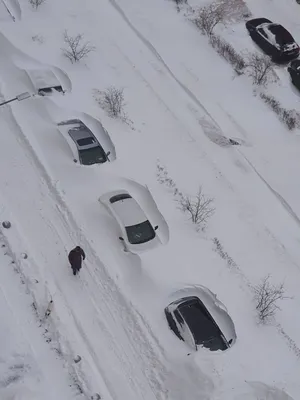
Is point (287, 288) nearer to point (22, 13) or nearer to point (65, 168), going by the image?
point (65, 168)

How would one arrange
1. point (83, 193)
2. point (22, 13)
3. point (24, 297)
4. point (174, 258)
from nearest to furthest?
point (24, 297) → point (174, 258) → point (83, 193) → point (22, 13)

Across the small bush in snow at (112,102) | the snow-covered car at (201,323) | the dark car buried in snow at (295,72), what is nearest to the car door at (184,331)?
the snow-covered car at (201,323)

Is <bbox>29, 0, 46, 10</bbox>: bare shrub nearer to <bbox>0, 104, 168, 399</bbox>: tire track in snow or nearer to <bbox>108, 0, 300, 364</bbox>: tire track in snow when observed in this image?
<bbox>108, 0, 300, 364</bbox>: tire track in snow

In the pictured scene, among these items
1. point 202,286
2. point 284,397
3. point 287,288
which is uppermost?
point 202,286

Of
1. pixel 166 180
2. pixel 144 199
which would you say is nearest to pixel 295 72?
pixel 166 180

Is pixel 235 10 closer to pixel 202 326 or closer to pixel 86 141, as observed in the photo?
pixel 86 141

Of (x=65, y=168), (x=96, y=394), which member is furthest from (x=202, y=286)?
(x=65, y=168)
